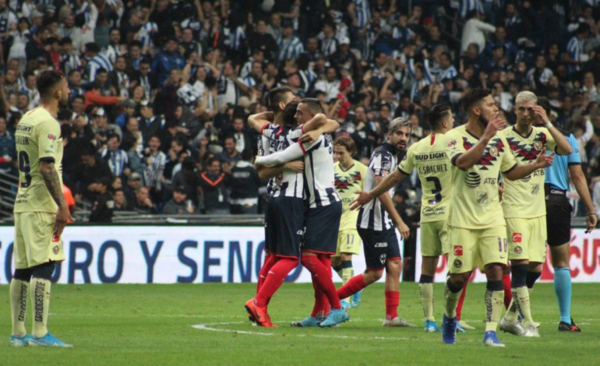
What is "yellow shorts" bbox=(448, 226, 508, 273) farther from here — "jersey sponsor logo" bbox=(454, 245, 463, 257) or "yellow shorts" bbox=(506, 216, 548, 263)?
"yellow shorts" bbox=(506, 216, 548, 263)

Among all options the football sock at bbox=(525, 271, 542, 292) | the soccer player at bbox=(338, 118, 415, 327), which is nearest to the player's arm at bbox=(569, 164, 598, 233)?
the football sock at bbox=(525, 271, 542, 292)

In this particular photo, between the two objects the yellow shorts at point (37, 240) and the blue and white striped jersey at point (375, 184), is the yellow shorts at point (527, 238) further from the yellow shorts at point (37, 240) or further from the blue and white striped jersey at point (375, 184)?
the yellow shorts at point (37, 240)

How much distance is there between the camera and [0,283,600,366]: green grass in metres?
8.37

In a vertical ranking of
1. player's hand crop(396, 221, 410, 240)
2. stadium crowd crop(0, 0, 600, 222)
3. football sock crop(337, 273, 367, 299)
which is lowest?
football sock crop(337, 273, 367, 299)

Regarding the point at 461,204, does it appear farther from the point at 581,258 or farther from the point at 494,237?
the point at 581,258

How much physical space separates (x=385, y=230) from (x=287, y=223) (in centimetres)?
175

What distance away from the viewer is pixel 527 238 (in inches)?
434

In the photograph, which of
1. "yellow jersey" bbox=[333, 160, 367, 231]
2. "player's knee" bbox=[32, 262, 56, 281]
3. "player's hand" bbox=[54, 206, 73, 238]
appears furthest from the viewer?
"yellow jersey" bbox=[333, 160, 367, 231]

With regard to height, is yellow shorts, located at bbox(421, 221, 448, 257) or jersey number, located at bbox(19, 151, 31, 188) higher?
jersey number, located at bbox(19, 151, 31, 188)

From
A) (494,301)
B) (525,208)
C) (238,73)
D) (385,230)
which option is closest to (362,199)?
(494,301)

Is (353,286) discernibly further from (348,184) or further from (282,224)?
(348,184)

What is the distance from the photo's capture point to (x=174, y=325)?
1173 centimetres

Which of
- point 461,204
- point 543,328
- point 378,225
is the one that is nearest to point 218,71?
point 378,225

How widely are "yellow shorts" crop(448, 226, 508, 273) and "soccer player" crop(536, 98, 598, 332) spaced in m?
2.74
